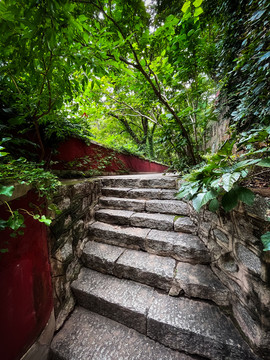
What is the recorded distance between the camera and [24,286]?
0.93 metres

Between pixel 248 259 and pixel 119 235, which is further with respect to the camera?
pixel 119 235

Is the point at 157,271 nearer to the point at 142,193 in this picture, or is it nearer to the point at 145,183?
the point at 142,193

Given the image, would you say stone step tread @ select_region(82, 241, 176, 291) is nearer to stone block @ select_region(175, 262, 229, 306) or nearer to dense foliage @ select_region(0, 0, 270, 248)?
stone block @ select_region(175, 262, 229, 306)

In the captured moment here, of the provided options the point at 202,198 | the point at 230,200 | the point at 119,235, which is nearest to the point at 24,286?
the point at 119,235

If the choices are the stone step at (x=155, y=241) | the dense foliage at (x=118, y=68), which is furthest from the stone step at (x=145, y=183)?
the stone step at (x=155, y=241)

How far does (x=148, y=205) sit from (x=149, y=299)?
1.03 metres

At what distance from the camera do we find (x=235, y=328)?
98 cm

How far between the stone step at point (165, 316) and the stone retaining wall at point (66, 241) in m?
0.12

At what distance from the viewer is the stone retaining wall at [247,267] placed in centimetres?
80

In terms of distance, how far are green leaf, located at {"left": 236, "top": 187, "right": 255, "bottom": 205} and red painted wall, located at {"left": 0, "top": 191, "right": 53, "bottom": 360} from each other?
140 cm

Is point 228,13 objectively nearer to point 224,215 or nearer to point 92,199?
point 224,215

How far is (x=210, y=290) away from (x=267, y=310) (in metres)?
0.38

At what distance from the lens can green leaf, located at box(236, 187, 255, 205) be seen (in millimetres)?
708

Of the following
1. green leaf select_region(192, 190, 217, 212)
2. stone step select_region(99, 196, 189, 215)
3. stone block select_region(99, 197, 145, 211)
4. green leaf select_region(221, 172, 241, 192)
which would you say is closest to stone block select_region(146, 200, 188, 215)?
stone step select_region(99, 196, 189, 215)
